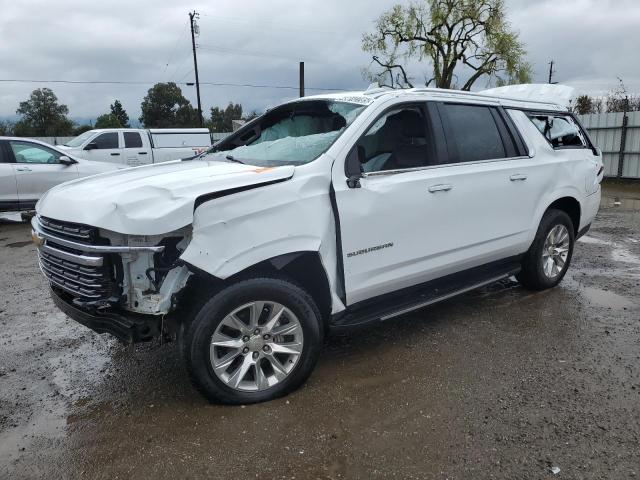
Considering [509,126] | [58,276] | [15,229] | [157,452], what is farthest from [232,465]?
[15,229]

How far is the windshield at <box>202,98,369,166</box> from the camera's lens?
11.5ft

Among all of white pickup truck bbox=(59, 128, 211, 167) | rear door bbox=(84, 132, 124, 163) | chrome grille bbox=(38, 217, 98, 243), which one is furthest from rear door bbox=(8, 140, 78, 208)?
chrome grille bbox=(38, 217, 98, 243)

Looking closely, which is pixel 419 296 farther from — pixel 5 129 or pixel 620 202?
pixel 5 129

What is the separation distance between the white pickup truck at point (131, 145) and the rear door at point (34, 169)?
376cm

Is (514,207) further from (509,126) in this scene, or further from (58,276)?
(58,276)

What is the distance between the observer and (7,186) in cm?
958

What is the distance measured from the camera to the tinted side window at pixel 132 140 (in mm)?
15336

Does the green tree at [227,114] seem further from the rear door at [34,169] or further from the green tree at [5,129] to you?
the rear door at [34,169]

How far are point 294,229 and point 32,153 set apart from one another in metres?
9.06

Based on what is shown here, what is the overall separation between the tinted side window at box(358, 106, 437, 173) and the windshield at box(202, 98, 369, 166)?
20 cm

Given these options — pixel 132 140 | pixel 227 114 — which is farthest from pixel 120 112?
pixel 132 140

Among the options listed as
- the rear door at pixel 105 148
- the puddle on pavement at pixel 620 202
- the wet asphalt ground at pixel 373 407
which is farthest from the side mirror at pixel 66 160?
the puddle on pavement at pixel 620 202

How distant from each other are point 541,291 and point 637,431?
2.53 meters

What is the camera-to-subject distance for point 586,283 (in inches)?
218
